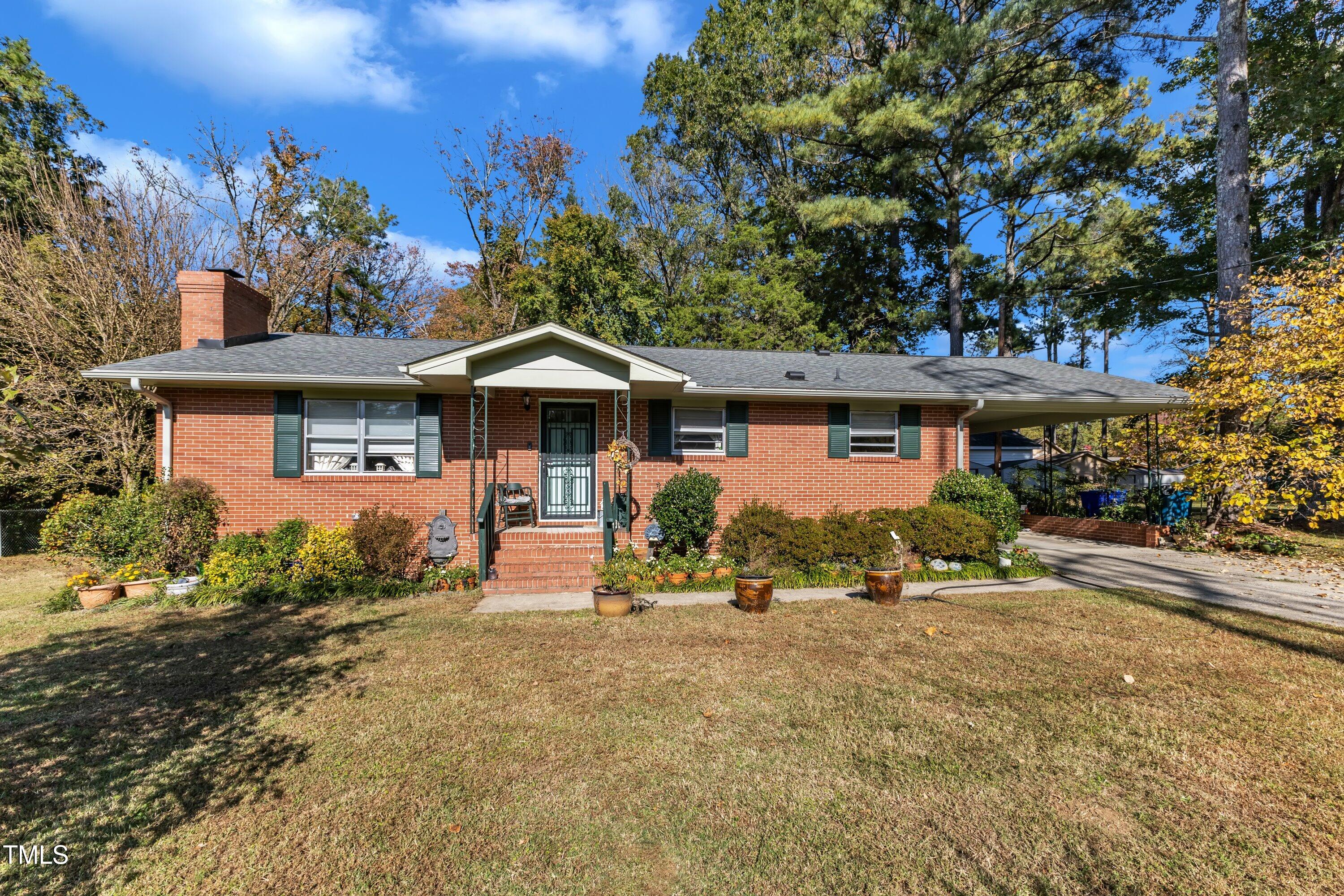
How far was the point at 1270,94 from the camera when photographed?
15.3 metres

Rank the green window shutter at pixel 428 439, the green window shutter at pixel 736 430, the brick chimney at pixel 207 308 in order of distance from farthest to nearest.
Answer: the green window shutter at pixel 736 430
the brick chimney at pixel 207 308
the green window shutter at pixel 428 439

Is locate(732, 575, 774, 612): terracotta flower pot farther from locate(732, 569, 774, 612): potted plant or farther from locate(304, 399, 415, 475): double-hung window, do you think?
locate(304, 399, 415, 475): double-hung window

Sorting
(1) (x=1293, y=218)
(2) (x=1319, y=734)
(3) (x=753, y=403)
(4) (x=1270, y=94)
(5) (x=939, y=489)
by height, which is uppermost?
(4) (x=1270, y=94)

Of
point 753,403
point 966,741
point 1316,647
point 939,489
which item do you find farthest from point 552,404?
point 1316,647

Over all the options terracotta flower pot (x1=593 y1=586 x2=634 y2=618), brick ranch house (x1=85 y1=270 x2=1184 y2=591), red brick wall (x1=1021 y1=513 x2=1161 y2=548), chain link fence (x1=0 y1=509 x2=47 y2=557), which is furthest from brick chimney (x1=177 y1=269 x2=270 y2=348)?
red brick wall (x1=1021 y1=513 x2=1161 y2=548)

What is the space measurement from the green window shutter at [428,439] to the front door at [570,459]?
6.10 ft

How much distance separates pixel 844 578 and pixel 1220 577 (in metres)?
6.37

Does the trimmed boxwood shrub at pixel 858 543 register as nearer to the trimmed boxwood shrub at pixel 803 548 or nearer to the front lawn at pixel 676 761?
the trimmed boxwood shrub at pixel 803 548

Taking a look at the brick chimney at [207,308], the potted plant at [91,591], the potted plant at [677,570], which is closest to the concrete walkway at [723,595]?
the potted plant at [677,570]

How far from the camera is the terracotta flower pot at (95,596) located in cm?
776

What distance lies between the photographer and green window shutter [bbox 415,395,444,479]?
32.6 feet

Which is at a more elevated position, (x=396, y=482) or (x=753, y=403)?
(x=753, y=403)

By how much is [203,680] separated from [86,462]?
34.1ft

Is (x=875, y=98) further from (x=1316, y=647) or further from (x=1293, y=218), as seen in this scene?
(x=1316, y=647)
